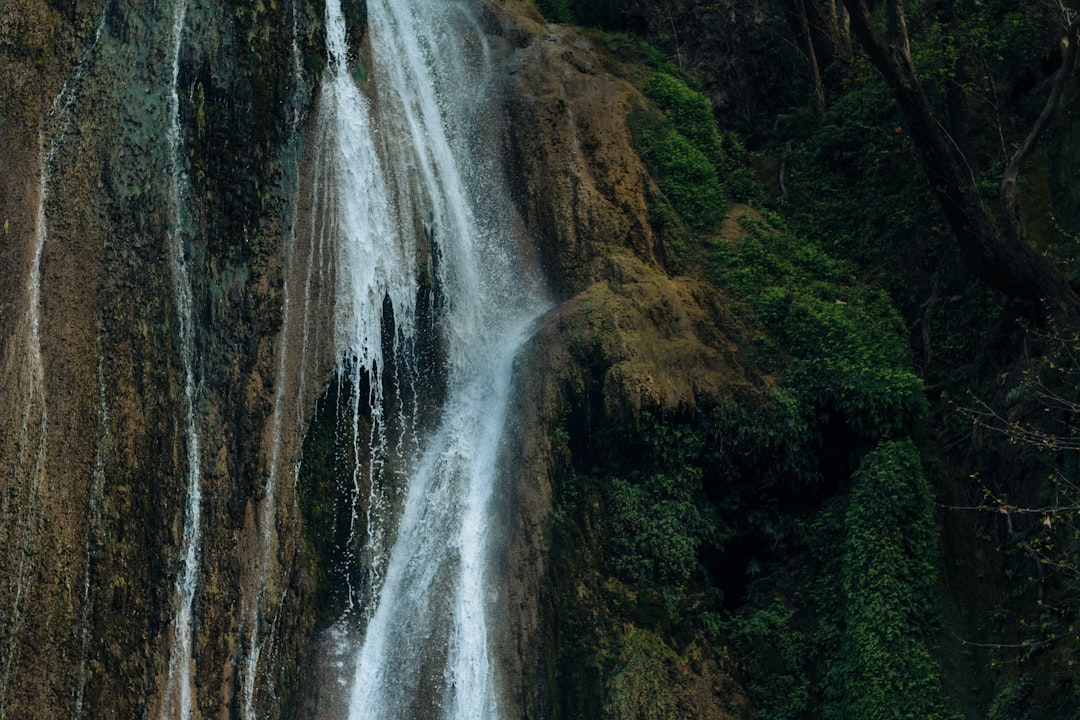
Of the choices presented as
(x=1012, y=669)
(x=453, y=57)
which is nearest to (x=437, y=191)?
(x=453, y=57)

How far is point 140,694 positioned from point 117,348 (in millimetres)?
4443

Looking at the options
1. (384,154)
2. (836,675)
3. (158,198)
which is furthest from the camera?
(384,154)

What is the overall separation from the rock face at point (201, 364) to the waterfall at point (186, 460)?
8 centimetres

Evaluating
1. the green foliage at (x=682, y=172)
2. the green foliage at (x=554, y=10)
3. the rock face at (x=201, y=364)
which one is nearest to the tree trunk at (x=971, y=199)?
the green foliage at (x=682, y=172)

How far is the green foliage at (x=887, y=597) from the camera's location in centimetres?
1567

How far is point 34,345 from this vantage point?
16266mm

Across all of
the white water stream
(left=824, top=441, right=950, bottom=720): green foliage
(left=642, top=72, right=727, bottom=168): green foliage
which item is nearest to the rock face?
the white water stream

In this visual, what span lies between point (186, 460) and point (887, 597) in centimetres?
930

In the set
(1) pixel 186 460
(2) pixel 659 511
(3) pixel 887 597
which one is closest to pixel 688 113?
(2) pixel 659 511

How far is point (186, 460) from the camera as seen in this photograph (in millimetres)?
16781

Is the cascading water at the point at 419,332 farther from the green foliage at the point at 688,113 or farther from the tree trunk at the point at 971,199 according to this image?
the tree trunk at the point at 971,199

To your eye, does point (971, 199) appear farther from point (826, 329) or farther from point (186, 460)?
point (186, 460)

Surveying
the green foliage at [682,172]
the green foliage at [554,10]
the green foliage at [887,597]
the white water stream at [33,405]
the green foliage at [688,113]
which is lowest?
the green foliage at [887,597]

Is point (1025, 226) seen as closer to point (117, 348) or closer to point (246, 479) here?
point (246, 479)
